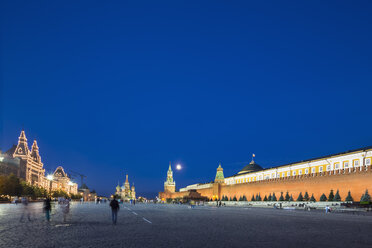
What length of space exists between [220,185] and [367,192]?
180 ft

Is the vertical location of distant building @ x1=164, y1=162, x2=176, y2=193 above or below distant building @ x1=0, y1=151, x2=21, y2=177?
below

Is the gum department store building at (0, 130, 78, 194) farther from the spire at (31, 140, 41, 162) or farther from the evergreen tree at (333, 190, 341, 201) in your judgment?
the evergreen tree at (333, 190, 341, 201)

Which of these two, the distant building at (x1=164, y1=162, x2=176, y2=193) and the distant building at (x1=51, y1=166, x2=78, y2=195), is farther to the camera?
the distant building at (x1=51, y1=166, x2=78, y2=195)

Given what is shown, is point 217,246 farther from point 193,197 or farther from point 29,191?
point 193,197

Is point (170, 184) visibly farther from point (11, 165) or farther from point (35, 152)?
point (11, 165)

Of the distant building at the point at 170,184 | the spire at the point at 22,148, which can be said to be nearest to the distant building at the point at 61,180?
the spire at the point at 22,148

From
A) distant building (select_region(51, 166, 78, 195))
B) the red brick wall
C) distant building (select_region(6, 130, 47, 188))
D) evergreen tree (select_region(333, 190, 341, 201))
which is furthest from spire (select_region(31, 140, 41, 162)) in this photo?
evergreen tree (select_region(333, 190, 341, 201))

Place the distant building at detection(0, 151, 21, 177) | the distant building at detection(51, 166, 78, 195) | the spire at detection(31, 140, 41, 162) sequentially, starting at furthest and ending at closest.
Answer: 1. the distant building at detection(51, 166, 78, 195)
2. the spire at detection(31, 140, 41, 162)
3. the distant building at detection(0, 151, 21, 177)

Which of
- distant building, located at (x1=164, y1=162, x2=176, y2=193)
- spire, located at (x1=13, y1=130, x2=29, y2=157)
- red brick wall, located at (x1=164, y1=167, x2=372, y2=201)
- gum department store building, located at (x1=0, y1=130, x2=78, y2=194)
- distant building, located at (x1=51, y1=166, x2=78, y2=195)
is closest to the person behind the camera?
red brick wall, located at (x1=164, y1=167, x2=372, y2=201)

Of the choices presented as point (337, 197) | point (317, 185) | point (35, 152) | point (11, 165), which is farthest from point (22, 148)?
point (337, 197)

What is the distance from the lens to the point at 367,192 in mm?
38156

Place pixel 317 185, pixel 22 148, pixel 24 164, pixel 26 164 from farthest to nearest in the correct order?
pixel 22 148
pixel 26 164
pixel 24 164
pixel 317 185

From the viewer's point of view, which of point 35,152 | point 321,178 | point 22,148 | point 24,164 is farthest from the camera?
point 35,152

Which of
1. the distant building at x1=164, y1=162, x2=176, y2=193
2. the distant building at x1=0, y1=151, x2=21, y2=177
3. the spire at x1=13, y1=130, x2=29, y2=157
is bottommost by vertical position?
the distant building at x1=164, y1=162, x2=176, y2=193
